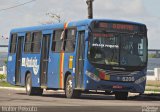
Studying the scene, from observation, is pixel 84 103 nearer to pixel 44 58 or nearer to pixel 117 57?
pixel 117 57

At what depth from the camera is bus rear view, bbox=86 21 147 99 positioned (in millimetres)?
25578

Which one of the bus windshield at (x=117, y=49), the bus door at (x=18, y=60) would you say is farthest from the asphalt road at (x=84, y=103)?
the bus door at (x=18, y=60)

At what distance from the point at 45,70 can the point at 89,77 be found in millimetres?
4435

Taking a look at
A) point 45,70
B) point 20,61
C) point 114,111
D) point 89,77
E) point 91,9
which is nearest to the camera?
point 114,111

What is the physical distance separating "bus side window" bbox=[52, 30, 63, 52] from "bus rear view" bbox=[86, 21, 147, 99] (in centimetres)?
280

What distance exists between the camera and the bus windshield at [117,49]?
25594mm

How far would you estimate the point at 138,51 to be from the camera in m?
26.1

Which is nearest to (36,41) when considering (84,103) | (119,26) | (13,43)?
(13,43)

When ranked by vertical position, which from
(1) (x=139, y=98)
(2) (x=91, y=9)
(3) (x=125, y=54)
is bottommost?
(1) (x=139, y=98)

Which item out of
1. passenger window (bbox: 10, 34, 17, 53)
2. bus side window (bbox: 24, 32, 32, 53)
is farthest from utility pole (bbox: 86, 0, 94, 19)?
bus side window (bbox: 24, 32, 32, 53)

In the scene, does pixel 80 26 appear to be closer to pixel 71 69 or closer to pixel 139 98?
pixel 71 69

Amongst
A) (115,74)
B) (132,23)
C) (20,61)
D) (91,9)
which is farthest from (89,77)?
(91,9)

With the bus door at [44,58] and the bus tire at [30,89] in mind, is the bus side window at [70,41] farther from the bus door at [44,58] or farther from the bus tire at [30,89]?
the bus tire at [30,89]

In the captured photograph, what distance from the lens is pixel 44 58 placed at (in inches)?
1167
